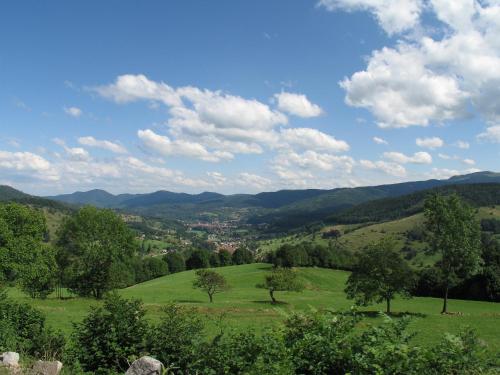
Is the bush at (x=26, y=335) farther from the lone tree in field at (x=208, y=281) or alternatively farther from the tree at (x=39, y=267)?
the lone tree in field at (x=208, y=281)

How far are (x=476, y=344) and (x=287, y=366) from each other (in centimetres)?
495

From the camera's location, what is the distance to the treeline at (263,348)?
952cm

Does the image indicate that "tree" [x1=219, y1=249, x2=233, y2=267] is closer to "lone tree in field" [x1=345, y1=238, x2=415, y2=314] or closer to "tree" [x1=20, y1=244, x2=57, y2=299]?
"tree" [x1=20, y1=244, x2=57, y2=299]

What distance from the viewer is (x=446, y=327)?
124ft

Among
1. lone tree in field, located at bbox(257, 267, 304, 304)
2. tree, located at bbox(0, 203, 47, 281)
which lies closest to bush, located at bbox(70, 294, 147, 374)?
tree, located at bbox(0, 203, 47, 281)

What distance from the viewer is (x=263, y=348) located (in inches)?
420

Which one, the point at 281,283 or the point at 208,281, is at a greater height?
the point at 281,283

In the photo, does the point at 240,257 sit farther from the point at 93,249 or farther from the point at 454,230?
the point at 454,230

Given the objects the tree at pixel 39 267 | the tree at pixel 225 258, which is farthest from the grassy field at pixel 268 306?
the tree at pixel 225 258

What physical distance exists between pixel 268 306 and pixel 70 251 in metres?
31.2

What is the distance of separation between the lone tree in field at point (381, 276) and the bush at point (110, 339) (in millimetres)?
38034

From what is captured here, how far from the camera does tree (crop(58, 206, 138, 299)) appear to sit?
186 feet

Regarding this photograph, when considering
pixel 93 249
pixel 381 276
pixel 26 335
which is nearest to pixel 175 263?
pixel 93 249

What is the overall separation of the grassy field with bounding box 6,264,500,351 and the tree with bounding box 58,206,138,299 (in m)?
3.93
